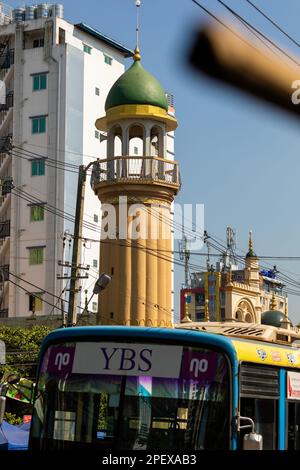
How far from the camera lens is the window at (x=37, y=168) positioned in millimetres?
55312

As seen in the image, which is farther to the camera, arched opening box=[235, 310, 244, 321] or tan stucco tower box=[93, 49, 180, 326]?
arched opening box=[235, 310, 244, 321]

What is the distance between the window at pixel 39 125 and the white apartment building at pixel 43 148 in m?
0.07

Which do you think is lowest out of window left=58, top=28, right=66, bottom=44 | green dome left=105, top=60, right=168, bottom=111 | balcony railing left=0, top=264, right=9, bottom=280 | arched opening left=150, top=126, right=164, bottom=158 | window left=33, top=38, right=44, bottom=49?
balcony railing left=0, top=264, right=9, bottom=280

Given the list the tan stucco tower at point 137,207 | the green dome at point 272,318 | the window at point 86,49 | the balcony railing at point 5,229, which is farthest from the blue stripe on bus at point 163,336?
the window at point 86,49

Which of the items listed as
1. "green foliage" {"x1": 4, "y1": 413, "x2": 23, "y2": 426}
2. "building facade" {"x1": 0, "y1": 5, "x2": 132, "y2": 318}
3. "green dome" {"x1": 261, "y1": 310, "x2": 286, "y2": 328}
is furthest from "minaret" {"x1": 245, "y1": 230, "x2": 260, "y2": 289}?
"green foliage" {"x1": 4, "y1": 413, "x2": 23, "y2": 426}

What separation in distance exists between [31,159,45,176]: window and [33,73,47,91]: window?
5.03 m

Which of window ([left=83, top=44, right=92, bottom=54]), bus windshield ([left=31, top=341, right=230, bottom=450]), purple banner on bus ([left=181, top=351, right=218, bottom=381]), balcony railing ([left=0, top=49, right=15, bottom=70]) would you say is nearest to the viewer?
bus windshield ([left=31, top=341, right=230, bottom=450])

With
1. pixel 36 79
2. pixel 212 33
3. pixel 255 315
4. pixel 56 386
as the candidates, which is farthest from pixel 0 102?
pixel 212 33

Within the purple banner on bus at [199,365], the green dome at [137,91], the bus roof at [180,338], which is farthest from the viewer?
the green dome at [137,91]

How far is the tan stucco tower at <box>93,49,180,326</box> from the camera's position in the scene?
113ft

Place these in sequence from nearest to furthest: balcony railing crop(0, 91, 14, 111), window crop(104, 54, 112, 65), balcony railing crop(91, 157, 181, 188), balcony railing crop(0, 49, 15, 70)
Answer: balcony railing crop(91, 157, 181, 188) < balcony railing crop(0, 91, 14, 111) < balcony railing crop(0, 49, 15, 70) < window crop(104, 54, 112, 65)

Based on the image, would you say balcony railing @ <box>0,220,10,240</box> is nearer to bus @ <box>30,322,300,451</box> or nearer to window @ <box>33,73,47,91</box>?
window @ <box>33,73,47,91</box>

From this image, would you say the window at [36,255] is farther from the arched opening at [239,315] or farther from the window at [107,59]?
the window at [107,59]

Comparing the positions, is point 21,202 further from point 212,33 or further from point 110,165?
point 212,33
